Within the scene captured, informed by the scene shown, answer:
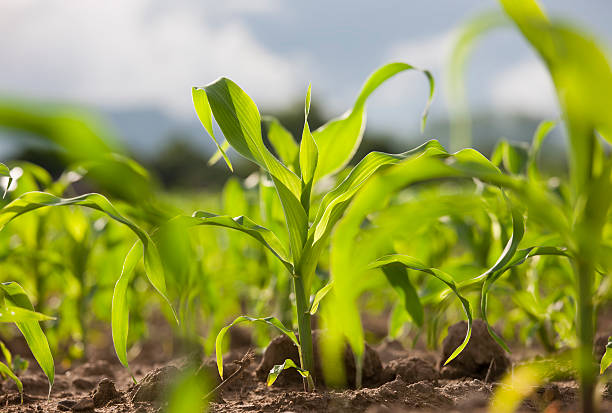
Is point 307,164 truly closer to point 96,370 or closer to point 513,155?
point 513,155

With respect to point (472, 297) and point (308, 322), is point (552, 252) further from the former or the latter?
point (472, 297)

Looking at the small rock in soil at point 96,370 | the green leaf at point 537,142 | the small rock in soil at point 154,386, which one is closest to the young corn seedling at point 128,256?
the small rock in soil at point 154,386

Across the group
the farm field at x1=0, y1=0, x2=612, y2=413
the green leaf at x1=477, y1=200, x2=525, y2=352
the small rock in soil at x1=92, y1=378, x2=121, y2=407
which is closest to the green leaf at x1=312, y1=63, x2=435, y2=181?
the farm field at x1=0, y1=0, x2=612, y2=413

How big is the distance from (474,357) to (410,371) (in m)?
0.18

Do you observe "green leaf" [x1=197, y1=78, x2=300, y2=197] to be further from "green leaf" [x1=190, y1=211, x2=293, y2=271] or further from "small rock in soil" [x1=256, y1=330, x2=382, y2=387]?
"small rock in soil" [x1=256, y1=330, x2=382, y2=387]

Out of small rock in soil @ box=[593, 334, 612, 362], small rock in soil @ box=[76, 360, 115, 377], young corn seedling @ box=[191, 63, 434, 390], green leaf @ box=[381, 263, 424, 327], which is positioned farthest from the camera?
small rock in soil @ box=[76, 360, 115, 377]

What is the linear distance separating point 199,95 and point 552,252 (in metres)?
0.80

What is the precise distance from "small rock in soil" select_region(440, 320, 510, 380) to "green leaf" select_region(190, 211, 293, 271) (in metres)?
0.54

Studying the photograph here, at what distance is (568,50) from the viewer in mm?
685

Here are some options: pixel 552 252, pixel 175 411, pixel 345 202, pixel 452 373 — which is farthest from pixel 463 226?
pixel 175 411

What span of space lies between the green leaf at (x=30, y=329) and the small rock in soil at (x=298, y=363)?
49 centimetres

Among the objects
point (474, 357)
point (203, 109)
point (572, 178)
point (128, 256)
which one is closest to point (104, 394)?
point (128, 256)

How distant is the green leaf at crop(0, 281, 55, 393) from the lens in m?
1.13

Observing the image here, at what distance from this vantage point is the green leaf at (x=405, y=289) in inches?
51.4
